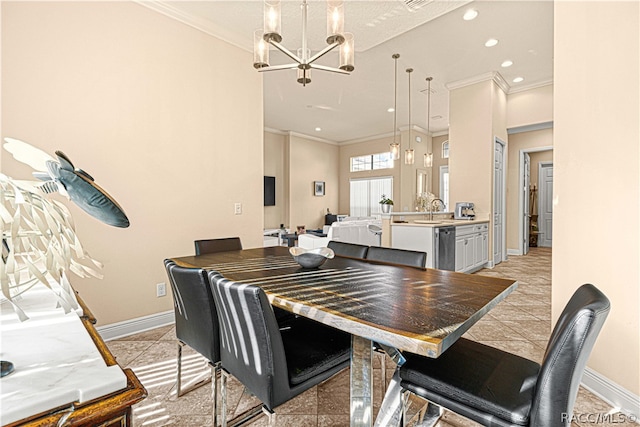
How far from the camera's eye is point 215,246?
8.41 ft

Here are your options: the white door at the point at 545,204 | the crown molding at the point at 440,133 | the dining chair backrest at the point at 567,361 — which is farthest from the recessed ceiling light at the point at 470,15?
the white door at the point at 545,204

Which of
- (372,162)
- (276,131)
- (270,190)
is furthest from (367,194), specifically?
(276,131)

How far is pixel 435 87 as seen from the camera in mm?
5684

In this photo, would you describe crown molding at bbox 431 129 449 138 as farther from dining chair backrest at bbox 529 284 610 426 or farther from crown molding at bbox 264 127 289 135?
dining chair backrest at bbox 529 284 610 426

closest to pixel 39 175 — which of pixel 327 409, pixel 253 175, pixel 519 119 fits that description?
pixel 327 409

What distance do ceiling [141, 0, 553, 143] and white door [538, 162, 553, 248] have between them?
9.88 ft

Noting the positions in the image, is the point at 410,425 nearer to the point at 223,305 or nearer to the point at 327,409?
the point at 327,409

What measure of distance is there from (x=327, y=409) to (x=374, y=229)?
3.86 m

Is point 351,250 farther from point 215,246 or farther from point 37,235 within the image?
point 37,235

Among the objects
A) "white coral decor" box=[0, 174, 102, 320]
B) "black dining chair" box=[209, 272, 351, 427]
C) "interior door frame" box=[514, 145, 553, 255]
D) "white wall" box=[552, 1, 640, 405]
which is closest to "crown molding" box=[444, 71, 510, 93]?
"interior door frame" box=[514, 145, 553, 255]

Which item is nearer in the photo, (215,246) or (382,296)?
(382,296)

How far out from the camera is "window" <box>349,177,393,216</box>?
923cm

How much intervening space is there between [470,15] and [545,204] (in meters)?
6.49

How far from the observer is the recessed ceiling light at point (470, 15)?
3.42 metres
